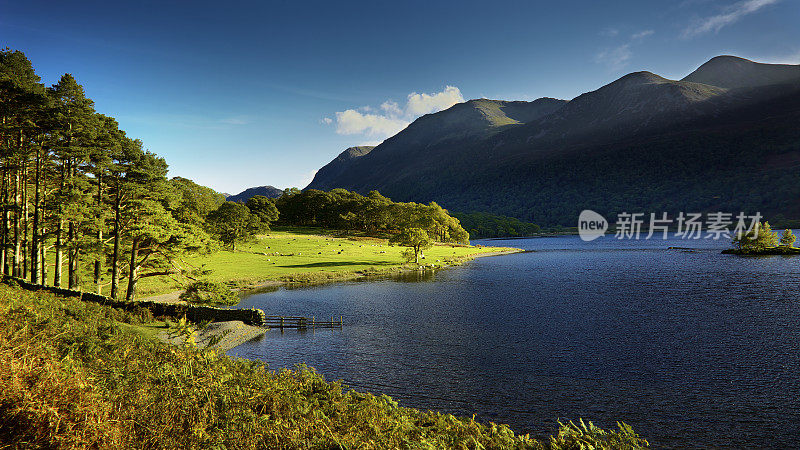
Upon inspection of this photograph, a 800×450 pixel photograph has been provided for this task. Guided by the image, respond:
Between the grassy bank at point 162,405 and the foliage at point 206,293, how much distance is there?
23611 mm

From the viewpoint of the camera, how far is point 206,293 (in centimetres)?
4234

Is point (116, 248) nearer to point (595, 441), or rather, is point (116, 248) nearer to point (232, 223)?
point (595, 441)

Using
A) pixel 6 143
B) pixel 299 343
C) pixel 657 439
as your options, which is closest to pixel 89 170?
pixel 6 143

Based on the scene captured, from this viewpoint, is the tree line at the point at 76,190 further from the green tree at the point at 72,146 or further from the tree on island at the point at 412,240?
the tree on island at the point at 412,240

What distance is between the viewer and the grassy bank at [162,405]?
853cm

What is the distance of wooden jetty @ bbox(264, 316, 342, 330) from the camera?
4462cm

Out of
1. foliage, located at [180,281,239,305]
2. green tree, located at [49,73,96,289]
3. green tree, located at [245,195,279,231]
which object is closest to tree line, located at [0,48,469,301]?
green tree, located at [49,73,96,289]

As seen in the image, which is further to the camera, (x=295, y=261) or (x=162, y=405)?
(x=295, y=261)

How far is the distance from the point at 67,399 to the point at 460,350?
3047cm

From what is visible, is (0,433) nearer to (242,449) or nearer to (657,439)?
(242,449)

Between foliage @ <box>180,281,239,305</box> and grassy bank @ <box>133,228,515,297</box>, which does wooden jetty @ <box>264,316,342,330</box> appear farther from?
grassy bank @ <box>133,228,515,297</box>

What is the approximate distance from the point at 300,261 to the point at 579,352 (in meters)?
71.9

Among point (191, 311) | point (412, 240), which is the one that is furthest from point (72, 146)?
point (412, 240)

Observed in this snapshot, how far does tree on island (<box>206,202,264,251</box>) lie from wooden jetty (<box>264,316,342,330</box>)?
55.2 meters
